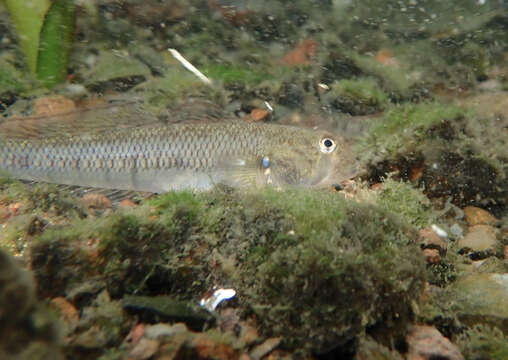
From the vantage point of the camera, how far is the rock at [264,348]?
191cm

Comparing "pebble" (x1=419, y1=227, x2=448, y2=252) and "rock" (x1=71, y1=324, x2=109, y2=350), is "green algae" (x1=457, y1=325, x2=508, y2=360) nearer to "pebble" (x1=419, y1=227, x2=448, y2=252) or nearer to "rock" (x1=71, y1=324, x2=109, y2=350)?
"pebble" (x1=419, y1=227, x2=448, y2=252)

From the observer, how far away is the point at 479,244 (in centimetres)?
325

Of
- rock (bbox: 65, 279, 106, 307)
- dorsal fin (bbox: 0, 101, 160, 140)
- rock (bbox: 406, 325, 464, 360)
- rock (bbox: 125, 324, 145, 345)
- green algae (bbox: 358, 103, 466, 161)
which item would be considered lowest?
dorsal fin (bbox: 0, 101, 160, 140)

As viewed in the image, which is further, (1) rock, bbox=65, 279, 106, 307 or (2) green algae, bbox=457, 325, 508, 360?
(2) green algae, bbox=457, 325, 508, 360

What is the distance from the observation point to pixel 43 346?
1.17 m

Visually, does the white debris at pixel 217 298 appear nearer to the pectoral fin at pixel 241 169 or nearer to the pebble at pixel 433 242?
the pectoral fin at pixel 241 169

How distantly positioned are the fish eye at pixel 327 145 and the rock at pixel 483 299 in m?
2.01

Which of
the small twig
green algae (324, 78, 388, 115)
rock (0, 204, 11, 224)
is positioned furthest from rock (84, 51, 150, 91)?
green algae (324, 78, 388, 115)

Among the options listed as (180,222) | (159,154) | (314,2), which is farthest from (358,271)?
(314,2)

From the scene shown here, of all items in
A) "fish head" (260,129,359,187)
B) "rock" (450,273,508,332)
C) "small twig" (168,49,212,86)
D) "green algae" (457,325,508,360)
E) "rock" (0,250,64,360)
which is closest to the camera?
"rock" (0,250,64,360)

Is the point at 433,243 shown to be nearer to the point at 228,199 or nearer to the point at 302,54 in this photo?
the point at 228,199

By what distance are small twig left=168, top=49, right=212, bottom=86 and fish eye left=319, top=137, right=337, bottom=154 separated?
3126 mm

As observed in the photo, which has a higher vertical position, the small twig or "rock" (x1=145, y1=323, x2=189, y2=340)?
"rock" (x1=145, y1=323, x2=189, y2=340)

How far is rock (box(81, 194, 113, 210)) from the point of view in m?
3.46
